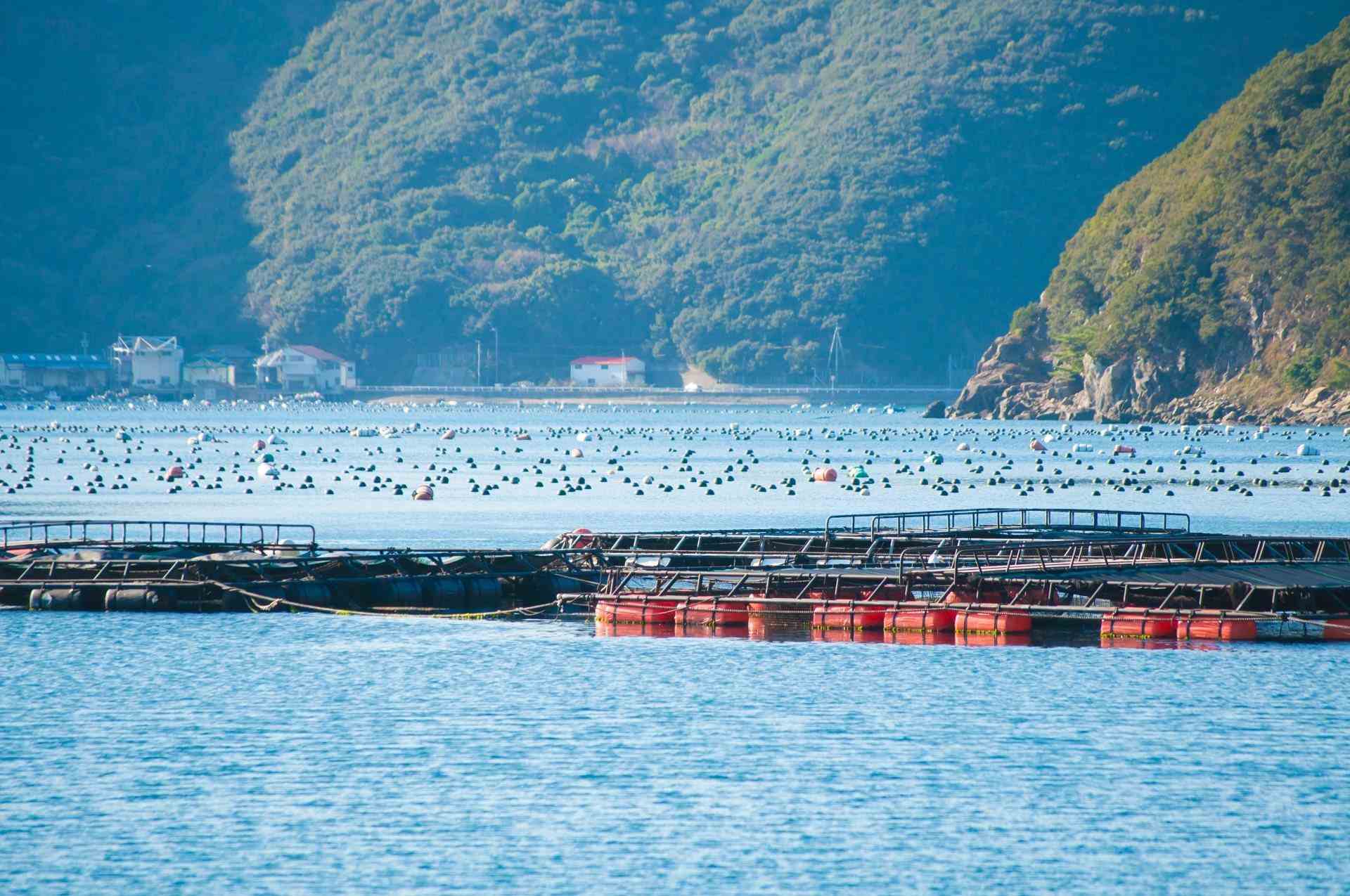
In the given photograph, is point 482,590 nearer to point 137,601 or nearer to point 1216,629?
point 137,601

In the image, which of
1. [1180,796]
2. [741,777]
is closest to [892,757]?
[741,777]

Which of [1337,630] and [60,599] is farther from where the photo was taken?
[60,599]

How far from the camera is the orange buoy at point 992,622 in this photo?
4541 cm

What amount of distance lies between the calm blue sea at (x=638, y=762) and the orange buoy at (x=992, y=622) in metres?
1.65

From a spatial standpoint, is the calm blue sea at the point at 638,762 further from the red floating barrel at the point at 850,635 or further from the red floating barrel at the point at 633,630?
the red floating barrel at the point at 850,635

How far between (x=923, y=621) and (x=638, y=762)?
1448cm

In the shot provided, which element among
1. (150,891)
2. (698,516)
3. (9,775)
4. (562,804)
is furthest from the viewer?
(698,516)

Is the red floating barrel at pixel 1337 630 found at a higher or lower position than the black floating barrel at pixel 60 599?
lower

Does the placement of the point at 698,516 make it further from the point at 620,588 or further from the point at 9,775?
the point at 9,775

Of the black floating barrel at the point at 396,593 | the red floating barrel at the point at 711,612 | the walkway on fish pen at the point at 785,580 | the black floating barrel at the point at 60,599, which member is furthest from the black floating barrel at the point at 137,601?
the red floating barrel at the point at 711,612

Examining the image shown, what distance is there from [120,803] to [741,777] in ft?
30.1

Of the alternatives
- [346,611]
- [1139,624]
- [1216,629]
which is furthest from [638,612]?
[1216,629]

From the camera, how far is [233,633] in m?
47.2

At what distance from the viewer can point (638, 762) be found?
32625 millimetres
